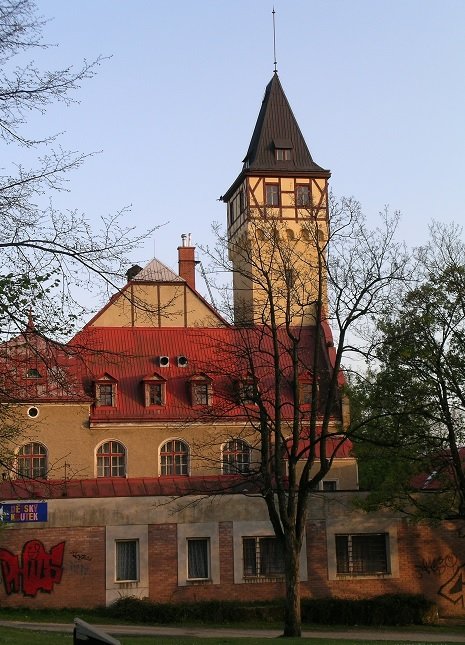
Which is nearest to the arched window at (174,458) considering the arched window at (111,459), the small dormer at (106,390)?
the arched window at (111,459)

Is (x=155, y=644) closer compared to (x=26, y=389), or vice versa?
(x=26, y=389)

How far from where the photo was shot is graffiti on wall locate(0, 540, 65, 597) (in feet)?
99.0

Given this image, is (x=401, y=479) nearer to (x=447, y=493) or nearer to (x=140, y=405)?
(x=447, y=493)

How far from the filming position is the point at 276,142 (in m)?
58.9

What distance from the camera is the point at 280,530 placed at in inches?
952

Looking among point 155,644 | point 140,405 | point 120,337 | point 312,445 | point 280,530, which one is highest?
point 120,337

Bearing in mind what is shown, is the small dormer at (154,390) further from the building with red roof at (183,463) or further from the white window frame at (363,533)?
the white window frame at (363,533)

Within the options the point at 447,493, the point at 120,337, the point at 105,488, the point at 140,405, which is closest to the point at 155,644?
the point at 447,493

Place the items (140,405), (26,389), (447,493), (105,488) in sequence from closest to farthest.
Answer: (26,389) → (447,493) → (105,488) → (140,405)

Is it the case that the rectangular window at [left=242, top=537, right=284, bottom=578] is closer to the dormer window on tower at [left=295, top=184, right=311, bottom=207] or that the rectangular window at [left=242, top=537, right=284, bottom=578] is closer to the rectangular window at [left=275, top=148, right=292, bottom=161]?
the dormer window on tower at [left=295, top=184, right=311, bottom=207]

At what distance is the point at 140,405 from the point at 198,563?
29.7 feet

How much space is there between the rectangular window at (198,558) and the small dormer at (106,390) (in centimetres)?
865

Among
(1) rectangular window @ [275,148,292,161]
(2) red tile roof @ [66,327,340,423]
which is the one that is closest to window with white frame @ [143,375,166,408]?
(2) red tile roof @ [66,327,340,423]

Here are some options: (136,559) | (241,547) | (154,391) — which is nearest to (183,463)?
(154,391)
